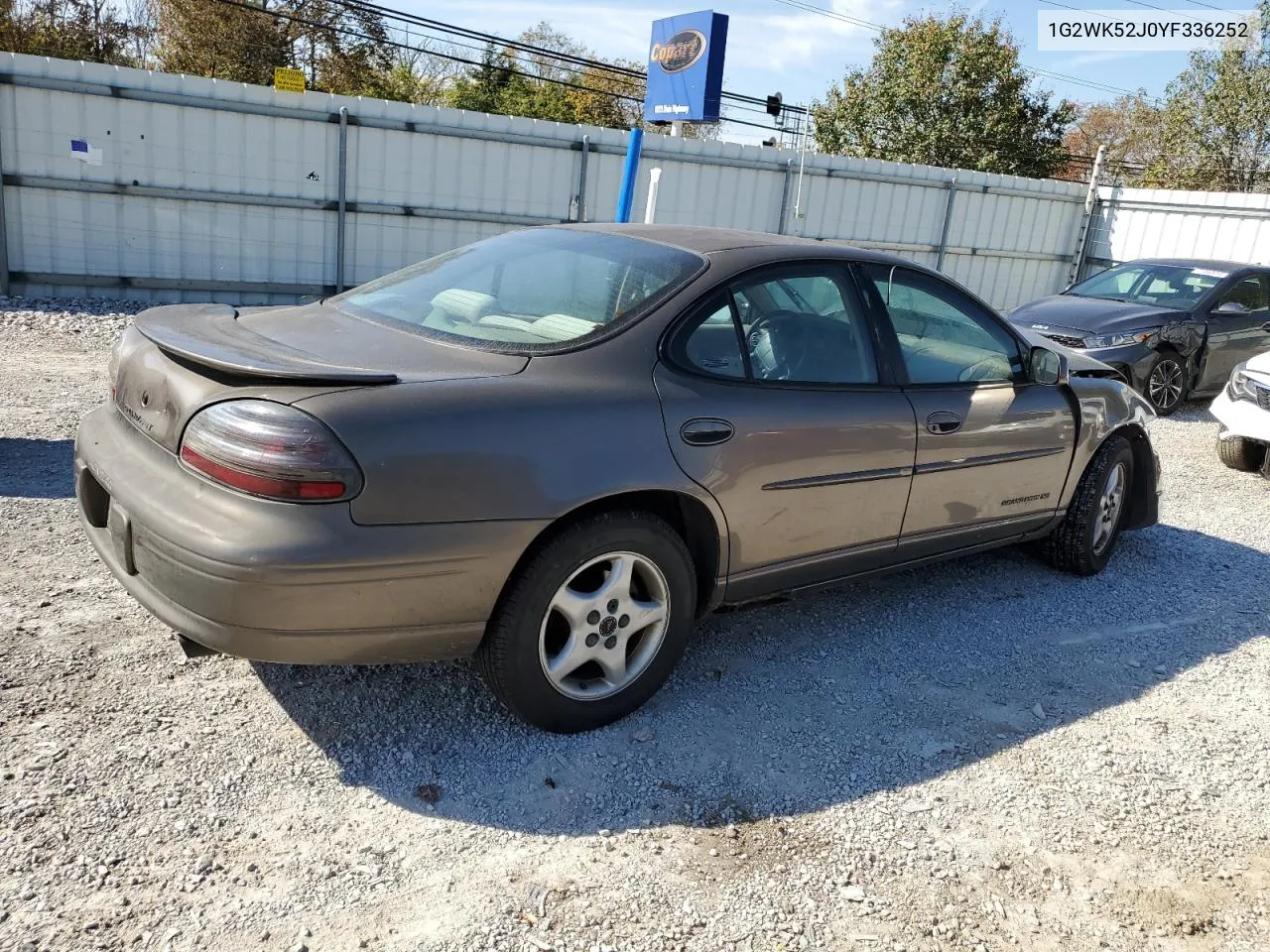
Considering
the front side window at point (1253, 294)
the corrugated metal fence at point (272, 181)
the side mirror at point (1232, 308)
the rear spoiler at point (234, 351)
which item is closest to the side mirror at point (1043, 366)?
the rear spoiler at point (234, 351)

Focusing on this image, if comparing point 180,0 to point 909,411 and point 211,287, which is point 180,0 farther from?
point 909,411

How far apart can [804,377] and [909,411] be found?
50 cm

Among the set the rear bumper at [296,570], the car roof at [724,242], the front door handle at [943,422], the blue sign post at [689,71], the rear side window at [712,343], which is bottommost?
the rear bumper at [296,570]

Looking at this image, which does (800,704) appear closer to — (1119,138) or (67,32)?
(67,32)

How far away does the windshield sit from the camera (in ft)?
33.7

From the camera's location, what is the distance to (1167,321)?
9695 millimetres

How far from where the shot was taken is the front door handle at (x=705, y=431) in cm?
320

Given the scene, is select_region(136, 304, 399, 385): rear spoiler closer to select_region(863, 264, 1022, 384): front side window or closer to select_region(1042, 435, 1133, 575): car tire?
select_region(863, 264, 1022, 384): front side window

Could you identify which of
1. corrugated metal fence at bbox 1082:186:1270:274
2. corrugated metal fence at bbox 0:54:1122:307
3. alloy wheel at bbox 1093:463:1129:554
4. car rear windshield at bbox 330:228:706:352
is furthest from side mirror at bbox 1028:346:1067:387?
corrugated metal fence at bbox 1082:186:1270:274

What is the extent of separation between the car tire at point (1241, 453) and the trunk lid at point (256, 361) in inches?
269

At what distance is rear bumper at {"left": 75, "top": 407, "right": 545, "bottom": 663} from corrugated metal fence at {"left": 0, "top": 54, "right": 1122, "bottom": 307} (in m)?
8.69

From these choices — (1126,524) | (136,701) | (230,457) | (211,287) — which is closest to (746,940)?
(230,457)

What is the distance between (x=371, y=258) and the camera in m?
11.7

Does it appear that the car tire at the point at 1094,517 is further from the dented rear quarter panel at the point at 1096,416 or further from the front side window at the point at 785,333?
the front side window at the point at 785,333
